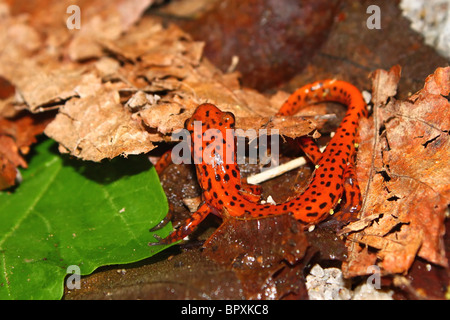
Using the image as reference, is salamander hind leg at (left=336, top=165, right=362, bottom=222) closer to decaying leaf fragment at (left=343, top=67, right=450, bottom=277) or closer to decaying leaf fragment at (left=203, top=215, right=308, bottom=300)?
decaying leaf fragment at (left=343, top=67, right=450, bottom=277)

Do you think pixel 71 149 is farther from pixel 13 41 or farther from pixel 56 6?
pixel 56 6

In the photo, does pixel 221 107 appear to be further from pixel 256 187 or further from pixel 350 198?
pixel 350 198

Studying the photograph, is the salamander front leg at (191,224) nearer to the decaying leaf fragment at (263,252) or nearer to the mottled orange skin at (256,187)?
the mottled orange skin at (256,187)

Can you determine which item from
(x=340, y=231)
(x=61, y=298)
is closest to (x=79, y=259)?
(x=61, y=298)

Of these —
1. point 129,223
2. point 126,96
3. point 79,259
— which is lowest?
point 79,259

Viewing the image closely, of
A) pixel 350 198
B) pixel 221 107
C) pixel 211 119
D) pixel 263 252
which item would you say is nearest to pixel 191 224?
pixel 263 252
